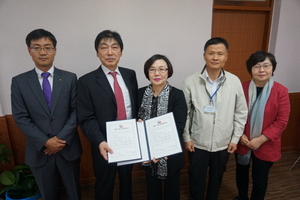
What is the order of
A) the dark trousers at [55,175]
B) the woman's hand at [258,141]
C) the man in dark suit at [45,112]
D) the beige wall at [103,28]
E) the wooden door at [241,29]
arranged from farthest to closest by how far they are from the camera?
the wooden door at [241,29], the beige wall at [103,28], the woman's hand at [258,141], the dark trousers at [55,175], the man in dark suit at [45,112]

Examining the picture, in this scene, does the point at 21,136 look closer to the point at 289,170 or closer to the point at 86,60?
the point at 86,60

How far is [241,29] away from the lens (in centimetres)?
292

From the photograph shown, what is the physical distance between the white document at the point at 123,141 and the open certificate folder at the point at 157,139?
1 centimetres

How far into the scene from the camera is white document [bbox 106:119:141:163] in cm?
142

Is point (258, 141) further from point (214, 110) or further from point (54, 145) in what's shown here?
point (54, 145)

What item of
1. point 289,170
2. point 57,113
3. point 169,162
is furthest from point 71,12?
point 289,170

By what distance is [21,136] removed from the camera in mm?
2287

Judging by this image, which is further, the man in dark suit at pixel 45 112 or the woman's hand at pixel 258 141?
the woman's hand at pixel 258 141

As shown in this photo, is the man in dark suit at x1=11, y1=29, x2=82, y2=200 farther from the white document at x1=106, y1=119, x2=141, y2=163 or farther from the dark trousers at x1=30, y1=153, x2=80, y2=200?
the white document at x1=106, y1=119, x2=141, y2=163

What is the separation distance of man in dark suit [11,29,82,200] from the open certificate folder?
49 cm

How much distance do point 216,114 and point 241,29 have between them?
183cm

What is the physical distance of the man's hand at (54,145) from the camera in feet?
5.24

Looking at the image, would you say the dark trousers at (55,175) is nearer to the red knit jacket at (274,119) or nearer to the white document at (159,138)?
the white document at (159,138)

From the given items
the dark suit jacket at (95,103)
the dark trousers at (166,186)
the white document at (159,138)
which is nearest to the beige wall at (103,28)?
the dark suit jacket at (95,103)
